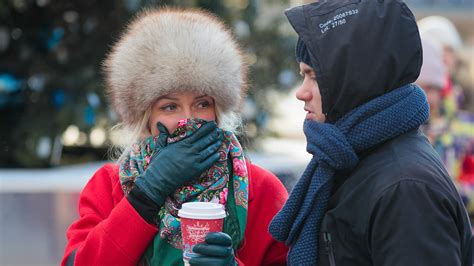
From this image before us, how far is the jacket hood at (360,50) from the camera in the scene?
1913 mm

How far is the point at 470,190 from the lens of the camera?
6.43 m

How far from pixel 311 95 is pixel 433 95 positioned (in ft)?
10.5

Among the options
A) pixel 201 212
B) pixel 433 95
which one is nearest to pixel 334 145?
pixel 201 212

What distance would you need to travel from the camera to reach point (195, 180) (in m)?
2.49

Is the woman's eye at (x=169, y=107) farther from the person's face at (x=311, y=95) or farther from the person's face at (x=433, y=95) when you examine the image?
the person's face at (x=433, y=95)

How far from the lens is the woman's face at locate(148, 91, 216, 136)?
2529 millimetres

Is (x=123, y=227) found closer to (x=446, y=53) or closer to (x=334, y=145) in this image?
(x=334, y=145)

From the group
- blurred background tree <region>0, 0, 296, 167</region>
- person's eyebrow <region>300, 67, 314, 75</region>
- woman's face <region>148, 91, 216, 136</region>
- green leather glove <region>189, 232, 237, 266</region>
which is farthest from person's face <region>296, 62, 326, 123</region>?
blurred background tree <region>0, 0, 296, 167</region>

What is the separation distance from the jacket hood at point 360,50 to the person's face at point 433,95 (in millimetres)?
3046

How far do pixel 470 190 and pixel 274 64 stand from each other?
2.72 m

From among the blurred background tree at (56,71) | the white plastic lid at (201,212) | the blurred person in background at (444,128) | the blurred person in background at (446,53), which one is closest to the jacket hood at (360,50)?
the white plastic lid at (201,212)

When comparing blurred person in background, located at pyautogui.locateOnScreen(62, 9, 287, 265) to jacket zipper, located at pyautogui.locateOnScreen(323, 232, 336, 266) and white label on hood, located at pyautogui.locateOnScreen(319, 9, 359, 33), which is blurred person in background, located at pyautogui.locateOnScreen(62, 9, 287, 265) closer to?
jacket zipper, located at pyautogui.locateOnScreen(323, 232, 336, 266)

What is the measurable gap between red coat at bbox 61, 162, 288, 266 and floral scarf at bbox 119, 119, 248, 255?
0.23ft

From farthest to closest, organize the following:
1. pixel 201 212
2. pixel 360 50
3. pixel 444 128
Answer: pixel 444 128 → pixel 201 212 → pixel 360 50
